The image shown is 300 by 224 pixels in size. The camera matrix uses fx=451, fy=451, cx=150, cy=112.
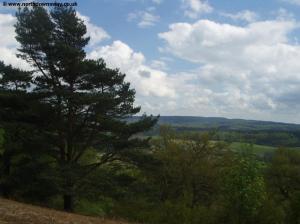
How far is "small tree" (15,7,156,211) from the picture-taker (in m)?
26.3

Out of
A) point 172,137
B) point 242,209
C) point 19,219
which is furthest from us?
point 172,137

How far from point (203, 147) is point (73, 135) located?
65.7 ft

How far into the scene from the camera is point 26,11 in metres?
27.1

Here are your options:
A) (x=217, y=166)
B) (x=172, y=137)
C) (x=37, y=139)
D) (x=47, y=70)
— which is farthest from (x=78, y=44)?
(x=217, y=166)

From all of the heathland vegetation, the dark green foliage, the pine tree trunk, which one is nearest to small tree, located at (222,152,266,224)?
the heathland vegetation

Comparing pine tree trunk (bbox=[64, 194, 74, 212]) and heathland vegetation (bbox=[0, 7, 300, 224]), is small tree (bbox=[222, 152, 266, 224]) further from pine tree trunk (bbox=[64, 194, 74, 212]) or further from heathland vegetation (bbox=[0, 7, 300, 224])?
pine tree trunk (bbox=[64, 194, 74, 212])

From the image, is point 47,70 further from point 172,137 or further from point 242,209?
point 172,137

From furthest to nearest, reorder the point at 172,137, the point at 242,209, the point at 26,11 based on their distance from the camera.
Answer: the point at 172,137
the point at 26,11
the point at 242,209

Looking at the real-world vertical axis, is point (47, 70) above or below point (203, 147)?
above

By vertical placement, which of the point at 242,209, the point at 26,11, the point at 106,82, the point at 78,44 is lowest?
the point at 242,209

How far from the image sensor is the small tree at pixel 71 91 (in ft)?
86.3

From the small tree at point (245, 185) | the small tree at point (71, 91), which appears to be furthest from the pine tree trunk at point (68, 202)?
the small tree at point (245, 185)

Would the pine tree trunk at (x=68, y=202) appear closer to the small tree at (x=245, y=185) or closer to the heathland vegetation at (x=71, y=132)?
the heathland vegetation at (x=71, y=132)

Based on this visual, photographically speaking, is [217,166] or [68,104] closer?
[68,104]
